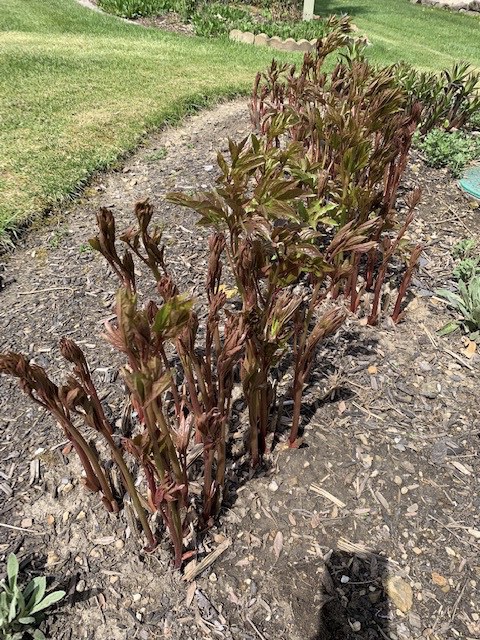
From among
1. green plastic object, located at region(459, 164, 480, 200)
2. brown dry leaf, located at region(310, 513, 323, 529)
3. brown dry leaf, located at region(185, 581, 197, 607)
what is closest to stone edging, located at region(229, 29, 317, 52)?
green plastic object, located at region(459, 164, 480, 200)

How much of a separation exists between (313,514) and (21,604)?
3.57 ft

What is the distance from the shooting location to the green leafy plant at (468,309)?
9.50 feet

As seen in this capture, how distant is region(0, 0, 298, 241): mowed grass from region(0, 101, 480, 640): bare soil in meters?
1.79

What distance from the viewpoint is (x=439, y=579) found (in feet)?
6.43

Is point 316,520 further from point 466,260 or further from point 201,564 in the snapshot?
point 466,260

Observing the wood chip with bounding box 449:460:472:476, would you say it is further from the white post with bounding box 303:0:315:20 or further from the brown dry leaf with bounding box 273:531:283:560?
the white post with bounding box 303:0:315:20

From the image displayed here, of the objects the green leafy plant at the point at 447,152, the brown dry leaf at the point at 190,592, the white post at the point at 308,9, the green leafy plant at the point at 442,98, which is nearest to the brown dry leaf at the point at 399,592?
the brown dry leaf at the point at 190,592

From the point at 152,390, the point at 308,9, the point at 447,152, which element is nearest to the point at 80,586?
the point at 152,390

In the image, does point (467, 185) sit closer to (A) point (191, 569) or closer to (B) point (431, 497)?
(B) point (431, 497)

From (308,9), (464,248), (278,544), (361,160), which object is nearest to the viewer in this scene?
(278,544)

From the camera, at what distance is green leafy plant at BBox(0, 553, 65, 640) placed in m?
1.68

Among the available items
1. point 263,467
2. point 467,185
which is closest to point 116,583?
point 263,467

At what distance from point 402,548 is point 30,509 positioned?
1468 mm

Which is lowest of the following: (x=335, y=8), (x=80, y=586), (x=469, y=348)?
(x=80, y=586)
